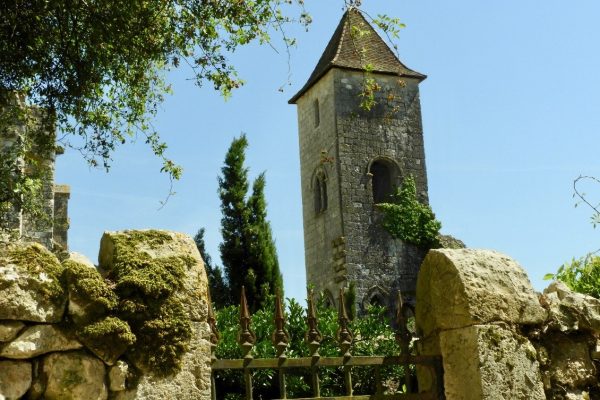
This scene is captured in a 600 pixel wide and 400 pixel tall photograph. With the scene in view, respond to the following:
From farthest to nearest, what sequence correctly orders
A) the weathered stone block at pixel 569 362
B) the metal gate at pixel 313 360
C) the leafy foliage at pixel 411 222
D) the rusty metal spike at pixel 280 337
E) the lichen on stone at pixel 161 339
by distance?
the leafy foliage at pixel 411 222
the weathered stone block at pixel 569 362
the rusty metal spike at pixel 280 337
the metal gate at pixel 313 360
the lichen on stone at pixel 161 339

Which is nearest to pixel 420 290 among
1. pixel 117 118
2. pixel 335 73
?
pixel 117 118

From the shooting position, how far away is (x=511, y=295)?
3.74 metres

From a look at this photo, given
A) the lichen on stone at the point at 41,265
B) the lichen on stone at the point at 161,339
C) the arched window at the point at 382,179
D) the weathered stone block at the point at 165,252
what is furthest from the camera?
the arched window at the point at 382,179

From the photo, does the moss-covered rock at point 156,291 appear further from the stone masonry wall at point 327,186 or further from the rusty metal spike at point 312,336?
the stone masonry wall at point 327,186

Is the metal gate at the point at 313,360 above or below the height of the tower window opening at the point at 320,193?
below

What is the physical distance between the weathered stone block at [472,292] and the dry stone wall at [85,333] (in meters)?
1.27

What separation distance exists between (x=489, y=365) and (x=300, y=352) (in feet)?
12.7

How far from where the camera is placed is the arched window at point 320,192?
23.8 metres

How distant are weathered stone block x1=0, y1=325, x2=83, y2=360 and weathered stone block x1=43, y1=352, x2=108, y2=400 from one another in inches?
1.4

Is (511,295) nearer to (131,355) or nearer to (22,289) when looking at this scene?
(131,355)

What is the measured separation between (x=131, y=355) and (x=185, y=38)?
4.77m

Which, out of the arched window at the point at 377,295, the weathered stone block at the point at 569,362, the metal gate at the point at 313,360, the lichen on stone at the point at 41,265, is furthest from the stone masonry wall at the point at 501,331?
the arched window at the point at 377,295

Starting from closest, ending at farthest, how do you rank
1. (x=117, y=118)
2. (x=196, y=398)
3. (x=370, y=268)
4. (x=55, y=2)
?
(x=196, y=398)
(x=55, y=2)
(x=117, y=118)
(x=370, y=268)

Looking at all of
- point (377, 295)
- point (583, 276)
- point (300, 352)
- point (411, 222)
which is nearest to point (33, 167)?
point (300, 352)
